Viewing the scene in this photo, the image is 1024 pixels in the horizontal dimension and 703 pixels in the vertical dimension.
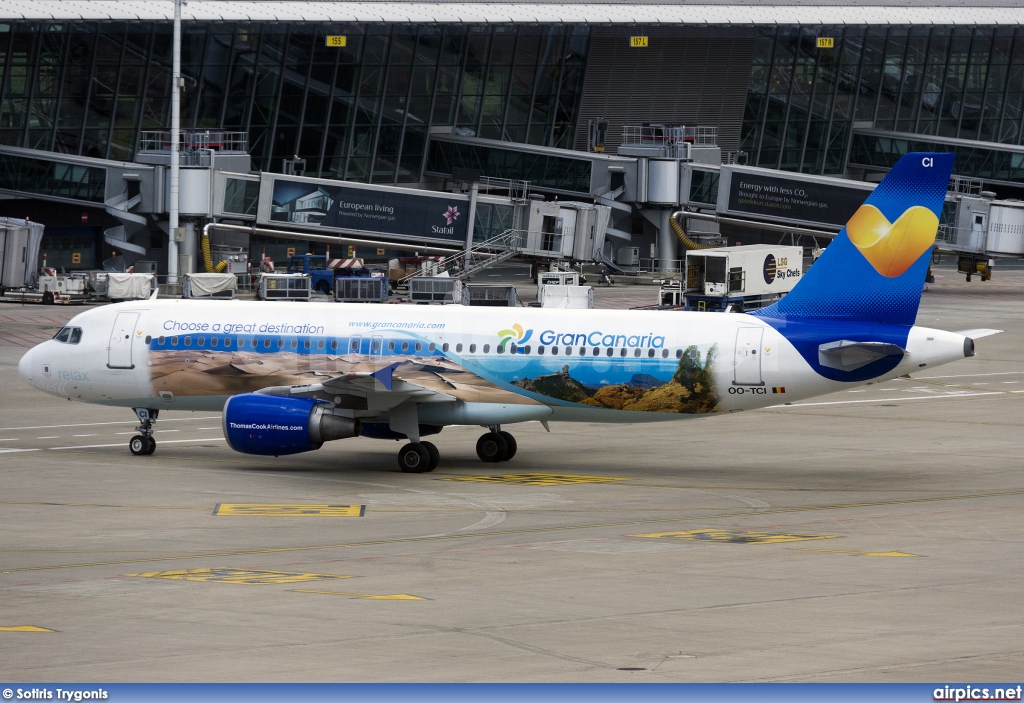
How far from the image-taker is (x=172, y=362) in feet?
123

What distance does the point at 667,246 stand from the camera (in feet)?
303

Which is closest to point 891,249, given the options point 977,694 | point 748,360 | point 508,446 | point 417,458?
point 748,360

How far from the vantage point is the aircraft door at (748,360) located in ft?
111

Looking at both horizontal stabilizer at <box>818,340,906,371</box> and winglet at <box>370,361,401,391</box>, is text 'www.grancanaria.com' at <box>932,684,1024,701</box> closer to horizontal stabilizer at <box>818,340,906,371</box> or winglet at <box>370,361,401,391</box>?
horizontal stabilizer at <box>818,340,906,371</box>

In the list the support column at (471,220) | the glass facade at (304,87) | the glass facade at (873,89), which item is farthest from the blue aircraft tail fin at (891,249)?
the glass facade at (873,89)

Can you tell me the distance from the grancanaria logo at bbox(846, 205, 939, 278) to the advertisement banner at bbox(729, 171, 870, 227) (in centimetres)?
5728

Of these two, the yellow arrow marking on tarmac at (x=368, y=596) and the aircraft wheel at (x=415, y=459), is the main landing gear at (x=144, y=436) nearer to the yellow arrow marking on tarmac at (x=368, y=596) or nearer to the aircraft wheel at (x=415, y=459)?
the aircraft wheel at (x=415, y=459)

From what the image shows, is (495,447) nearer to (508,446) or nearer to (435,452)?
(508,446)

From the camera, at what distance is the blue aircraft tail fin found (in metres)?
33.1

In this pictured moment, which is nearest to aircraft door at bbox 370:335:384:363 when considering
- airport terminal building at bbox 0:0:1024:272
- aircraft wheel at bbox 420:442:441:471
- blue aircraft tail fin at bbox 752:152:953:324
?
aircraft wheel at bbox 420:442:441:471

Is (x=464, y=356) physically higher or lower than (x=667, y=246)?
lower

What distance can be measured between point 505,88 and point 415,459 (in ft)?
228

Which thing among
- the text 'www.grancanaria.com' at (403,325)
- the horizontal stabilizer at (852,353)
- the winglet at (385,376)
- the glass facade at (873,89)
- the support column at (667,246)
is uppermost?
the glass facade at (873,89)

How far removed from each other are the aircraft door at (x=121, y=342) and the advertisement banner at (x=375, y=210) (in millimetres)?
44407
